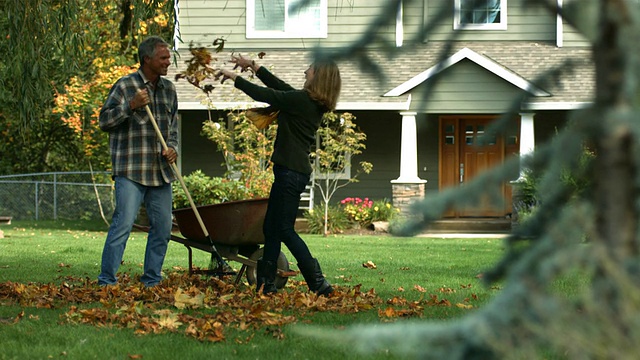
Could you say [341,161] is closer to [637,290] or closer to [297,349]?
[297,349]

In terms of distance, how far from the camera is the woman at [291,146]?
6906mm

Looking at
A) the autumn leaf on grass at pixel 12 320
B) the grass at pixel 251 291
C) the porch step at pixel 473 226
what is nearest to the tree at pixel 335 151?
the porch step at pixel 473 226

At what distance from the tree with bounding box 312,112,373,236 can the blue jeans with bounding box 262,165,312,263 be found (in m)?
10.3

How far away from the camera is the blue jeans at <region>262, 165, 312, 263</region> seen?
7047mm

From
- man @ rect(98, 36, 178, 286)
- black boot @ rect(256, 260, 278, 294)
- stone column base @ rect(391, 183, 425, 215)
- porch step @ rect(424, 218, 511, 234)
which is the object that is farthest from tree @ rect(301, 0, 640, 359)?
stone column base @ rect(391, 183, 425, 215)

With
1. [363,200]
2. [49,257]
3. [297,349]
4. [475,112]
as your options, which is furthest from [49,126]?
[297,349]

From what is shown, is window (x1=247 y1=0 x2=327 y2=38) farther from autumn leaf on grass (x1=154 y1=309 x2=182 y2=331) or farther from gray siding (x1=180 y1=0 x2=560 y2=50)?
autumn leaf on grass (x1=154 y1=309 x2=182 y2=331)

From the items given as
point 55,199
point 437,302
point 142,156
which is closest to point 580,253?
point 437,302

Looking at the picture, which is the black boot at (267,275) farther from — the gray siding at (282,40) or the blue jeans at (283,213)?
the gray siding at (282,40)

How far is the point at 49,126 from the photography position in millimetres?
25969

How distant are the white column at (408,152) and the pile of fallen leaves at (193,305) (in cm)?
Result: 1166

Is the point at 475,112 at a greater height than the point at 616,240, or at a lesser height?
greater

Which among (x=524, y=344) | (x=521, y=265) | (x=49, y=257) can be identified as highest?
(x=521, y=265)

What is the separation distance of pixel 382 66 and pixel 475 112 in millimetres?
17225
